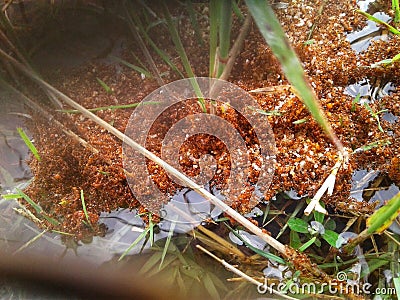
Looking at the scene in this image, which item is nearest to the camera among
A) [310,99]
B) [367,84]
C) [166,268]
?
[310,99]

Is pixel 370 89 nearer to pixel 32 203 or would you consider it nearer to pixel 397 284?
pixel 397 284

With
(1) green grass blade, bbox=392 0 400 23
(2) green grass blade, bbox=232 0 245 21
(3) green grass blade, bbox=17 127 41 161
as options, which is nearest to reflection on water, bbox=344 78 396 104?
(1) green grass blade, bbox=392 0 400 23

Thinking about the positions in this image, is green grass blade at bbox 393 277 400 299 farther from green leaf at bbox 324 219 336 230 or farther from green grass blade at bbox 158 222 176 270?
green grass blade at bbox 158 222 176 270

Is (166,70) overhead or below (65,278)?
overhead

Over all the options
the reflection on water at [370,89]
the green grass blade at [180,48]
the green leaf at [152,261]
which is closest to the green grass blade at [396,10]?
the reflection on water at [370,89]

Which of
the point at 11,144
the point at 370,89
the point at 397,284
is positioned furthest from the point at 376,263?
the point at 11,144

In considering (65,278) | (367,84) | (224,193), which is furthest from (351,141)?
(65,278)

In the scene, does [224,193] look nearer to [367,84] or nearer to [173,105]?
[173,105]
